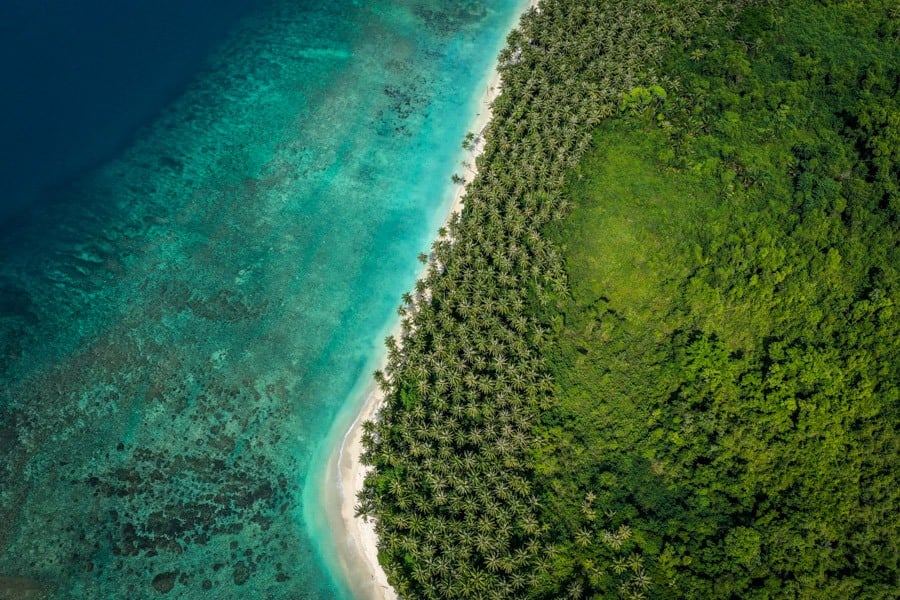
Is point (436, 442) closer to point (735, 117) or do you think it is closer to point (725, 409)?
point (725, 409)

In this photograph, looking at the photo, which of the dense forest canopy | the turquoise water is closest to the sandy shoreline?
the turquoise water

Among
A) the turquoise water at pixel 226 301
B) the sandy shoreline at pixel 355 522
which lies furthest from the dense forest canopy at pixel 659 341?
the turquoise water at pixel 226 301

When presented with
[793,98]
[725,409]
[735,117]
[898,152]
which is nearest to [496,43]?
[735,117]

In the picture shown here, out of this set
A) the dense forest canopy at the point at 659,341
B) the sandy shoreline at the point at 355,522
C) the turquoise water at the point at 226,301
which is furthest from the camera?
the turquoise water at the point at 226,301

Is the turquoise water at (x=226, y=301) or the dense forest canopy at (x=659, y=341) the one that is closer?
the dense forest canopy at (x=659, y=341)

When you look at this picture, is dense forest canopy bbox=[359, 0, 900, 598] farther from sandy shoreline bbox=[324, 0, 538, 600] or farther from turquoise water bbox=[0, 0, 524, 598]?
turquoise water bbox=[0, 0, 524, 598]

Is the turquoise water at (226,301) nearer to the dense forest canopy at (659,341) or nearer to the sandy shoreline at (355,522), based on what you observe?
the sandy shoreline at (355,522)

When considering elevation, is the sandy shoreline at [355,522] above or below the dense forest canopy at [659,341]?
below
